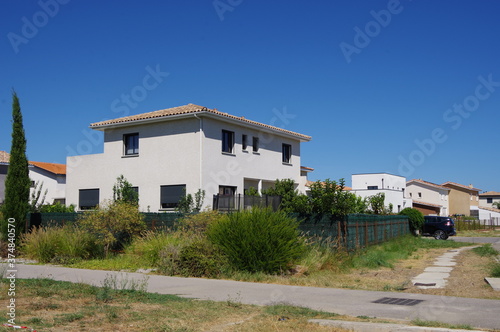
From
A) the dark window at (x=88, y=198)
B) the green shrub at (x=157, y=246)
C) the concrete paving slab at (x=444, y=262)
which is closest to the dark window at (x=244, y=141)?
the dark window at (x=88, y=198)

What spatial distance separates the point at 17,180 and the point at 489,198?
107 m

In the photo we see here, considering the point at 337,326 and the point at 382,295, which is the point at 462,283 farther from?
the point at 337,326

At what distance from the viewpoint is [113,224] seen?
18.4 meters

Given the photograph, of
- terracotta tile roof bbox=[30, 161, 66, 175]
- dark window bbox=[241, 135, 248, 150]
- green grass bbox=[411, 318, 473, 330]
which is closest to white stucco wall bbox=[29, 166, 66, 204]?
terracotta tile roof bbox=[30, 161, 66, 175]

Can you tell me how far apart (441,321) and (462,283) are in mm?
6307

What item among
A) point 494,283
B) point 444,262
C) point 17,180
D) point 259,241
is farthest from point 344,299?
point 17,180

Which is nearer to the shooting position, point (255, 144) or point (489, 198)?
point (255, 144)

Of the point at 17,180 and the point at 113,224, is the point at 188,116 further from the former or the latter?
the point at 113,224

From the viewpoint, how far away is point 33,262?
1819 cm

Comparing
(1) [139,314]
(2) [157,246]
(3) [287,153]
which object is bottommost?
(1) [139,314]

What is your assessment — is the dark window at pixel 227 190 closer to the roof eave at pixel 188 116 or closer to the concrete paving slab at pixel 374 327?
the roof eave at pixel 188 116

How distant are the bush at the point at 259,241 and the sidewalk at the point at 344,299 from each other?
46.2 inches

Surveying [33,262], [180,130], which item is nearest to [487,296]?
[33,262]

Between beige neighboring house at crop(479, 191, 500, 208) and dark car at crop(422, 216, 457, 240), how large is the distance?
A: 7805 centimetres
